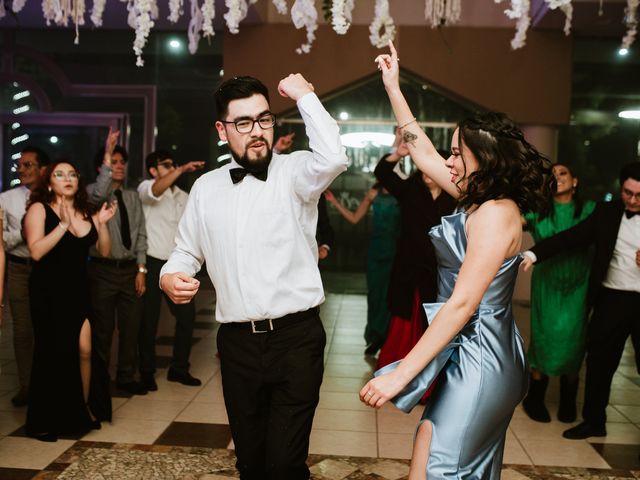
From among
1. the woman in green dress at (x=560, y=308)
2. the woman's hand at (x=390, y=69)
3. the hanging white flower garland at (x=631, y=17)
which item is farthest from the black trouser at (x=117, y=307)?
the hanging white flower garland at (x=631, y=17)

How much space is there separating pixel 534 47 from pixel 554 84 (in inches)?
18.8

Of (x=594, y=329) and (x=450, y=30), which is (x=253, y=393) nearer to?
(x=594, y=329)

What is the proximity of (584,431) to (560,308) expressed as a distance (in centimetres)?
70

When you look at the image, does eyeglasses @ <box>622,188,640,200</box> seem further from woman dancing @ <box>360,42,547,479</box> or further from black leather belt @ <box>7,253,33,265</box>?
black leather belt @ <box>7,253,33,265</box>

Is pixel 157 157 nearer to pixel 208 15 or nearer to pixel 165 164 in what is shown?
pixel 165 164

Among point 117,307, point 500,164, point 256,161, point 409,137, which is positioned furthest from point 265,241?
point 117,307

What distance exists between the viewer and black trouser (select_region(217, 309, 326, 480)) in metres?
2.14

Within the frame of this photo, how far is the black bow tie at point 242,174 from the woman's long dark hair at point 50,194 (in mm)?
1832

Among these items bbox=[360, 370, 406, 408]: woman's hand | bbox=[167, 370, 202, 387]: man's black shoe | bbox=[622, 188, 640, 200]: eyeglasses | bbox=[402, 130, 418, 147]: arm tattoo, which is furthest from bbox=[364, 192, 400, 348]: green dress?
bbox=[360, 370, 406, 408]: woman's hand

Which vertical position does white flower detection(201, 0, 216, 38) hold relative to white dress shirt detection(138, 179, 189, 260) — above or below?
above

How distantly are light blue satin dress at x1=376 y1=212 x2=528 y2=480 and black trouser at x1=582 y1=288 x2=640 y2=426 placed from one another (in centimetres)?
207

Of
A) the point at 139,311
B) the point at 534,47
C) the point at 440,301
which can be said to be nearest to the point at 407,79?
the point at 534,47

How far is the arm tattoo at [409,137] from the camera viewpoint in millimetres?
2342

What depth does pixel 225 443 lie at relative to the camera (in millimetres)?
3574
